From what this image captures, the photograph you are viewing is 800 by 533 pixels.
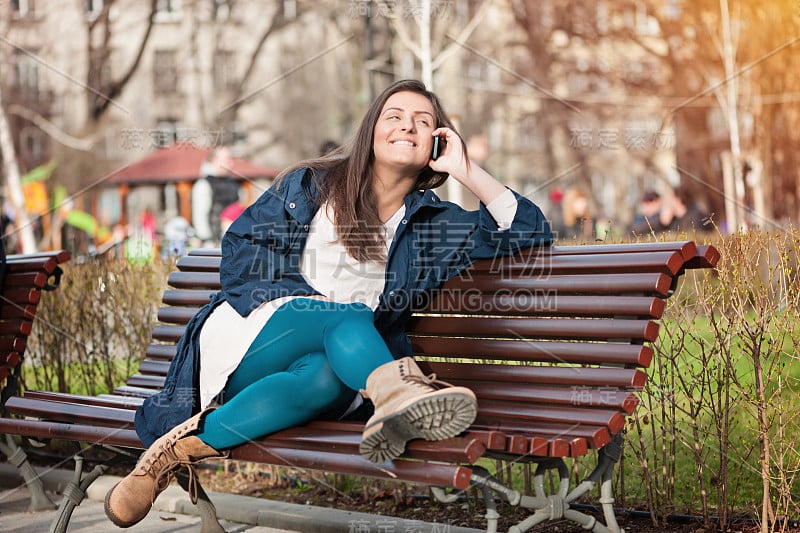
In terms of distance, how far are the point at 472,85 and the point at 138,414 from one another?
30613 mm

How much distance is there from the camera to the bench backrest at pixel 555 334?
3244 mm

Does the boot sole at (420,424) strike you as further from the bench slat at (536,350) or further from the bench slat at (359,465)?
the bench slat at (536,350)

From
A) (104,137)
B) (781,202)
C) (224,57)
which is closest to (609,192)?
(224,57)

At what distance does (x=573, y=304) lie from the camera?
3.60 meters

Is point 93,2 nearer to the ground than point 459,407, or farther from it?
farther from it

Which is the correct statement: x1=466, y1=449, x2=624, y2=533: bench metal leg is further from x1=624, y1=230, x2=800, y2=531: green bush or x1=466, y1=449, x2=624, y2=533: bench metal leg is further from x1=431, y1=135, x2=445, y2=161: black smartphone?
x1=431, y1=135, x2=445, y2=161: black smartphone

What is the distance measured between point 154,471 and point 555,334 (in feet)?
4.46

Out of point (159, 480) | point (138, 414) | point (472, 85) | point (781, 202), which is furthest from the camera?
point (472, 85)

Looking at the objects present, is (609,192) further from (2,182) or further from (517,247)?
(517,247)

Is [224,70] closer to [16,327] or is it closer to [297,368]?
[16,327]

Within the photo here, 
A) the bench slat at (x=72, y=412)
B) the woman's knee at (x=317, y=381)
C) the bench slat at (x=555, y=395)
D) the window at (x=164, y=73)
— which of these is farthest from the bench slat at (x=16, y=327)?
the window at (x=164, y=73)

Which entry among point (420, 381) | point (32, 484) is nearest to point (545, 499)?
point (420, 381)

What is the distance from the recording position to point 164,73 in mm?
37094

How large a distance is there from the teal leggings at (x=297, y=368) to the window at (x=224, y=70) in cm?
3042
